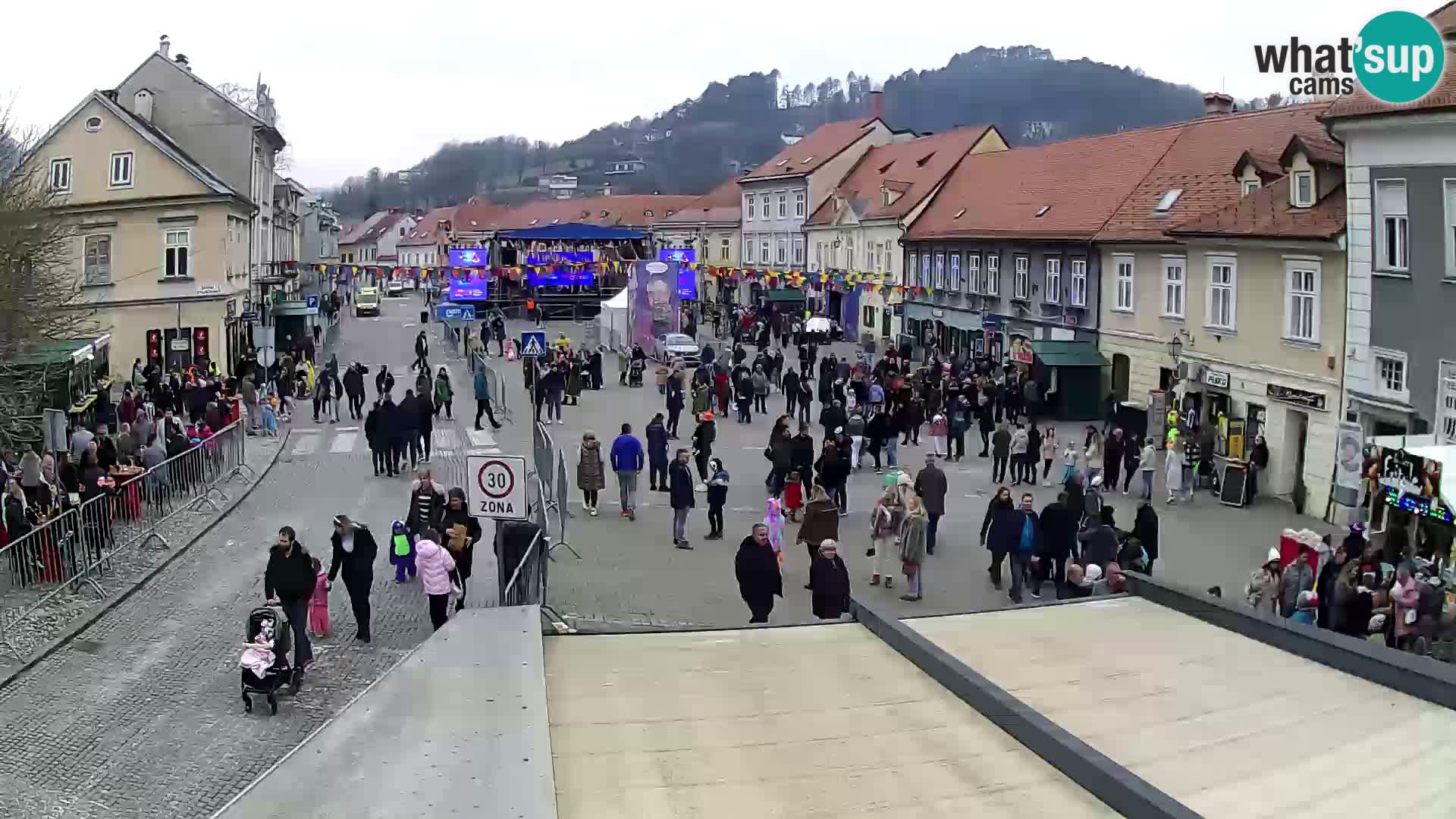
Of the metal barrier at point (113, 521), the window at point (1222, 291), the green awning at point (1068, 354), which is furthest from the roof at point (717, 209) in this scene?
the metal barrier at point (113, 521)

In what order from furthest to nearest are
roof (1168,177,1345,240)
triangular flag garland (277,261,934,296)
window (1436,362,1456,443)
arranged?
triangular flag garland (277,261,934,296), roof (1168,177,1345,240), window (1436,362,1456,443)

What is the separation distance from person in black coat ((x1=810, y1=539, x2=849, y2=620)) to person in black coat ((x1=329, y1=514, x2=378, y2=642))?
15.1 feet

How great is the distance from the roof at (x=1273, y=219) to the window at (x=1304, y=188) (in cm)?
13

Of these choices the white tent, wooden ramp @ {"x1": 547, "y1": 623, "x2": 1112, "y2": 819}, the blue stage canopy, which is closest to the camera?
wooden ramp @ {"x1": 547, "y1": 623, "x2": 1112, "y2": 819}

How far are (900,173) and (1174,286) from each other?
1189 inches

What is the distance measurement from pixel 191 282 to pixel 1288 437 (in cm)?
3025

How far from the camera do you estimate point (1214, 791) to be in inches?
249

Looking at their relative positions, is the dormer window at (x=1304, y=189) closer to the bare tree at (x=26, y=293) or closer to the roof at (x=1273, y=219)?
the roof at (x=1273, y=219)

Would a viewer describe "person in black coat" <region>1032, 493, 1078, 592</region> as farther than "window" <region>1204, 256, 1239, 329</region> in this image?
No

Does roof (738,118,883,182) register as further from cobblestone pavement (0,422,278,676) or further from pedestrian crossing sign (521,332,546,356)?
cobblestone pavement (0,422,278,676)

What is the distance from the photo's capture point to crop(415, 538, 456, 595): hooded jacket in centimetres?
1395

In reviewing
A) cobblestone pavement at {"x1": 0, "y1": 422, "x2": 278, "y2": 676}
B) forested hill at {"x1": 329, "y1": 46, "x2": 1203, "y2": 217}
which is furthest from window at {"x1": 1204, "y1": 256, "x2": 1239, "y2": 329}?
forested hill at {"x1": 329, "y1": 46, "x2": 1203, "y2": 217}

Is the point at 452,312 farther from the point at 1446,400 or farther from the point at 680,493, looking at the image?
the point at 1446,400

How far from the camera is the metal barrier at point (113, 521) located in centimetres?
1530
